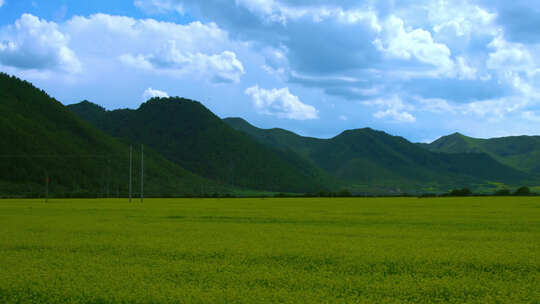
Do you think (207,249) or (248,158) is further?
(248,158)

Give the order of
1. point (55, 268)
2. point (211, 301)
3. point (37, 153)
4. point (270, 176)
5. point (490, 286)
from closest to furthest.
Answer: point (211, 301)
point (490, 286)
point (55, 268)
point (37, 153)
point (270, 176)

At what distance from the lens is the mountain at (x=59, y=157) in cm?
11419

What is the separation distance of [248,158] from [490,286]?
190 metres

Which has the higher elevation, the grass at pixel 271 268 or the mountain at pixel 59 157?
the mountain at pixel 59 157

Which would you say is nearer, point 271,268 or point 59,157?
point 271,268

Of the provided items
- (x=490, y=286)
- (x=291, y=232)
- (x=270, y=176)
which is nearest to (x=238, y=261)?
(x=490, y=286)

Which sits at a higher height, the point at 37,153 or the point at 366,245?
the point at 37,153

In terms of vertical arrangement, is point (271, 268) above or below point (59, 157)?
below

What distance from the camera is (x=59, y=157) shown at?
124m

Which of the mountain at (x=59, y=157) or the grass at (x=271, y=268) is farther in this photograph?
the mountain at (x=59, y=157)

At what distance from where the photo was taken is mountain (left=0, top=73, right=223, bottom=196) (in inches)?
4496

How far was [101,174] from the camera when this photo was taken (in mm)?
125750

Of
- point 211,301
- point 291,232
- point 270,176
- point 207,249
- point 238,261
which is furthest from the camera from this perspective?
point 270,176

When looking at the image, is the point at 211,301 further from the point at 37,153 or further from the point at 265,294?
the point at 37,153
